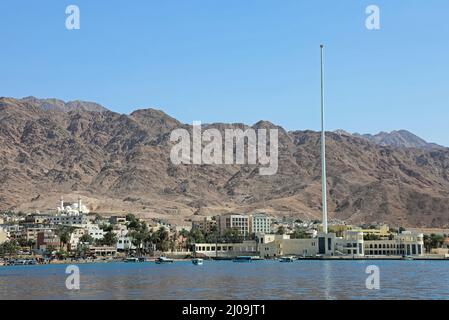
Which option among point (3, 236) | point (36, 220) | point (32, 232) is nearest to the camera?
point (3, 236)

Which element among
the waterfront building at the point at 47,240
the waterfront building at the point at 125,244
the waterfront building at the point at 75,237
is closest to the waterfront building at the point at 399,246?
the waterfront building at the point at 125,244

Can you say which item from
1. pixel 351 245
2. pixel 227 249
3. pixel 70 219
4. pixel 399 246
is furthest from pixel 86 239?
pixel 399 246

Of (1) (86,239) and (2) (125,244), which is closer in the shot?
(1) (86,239)

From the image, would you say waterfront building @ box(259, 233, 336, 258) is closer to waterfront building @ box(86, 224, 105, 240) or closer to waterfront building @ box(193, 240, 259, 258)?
waterfront building @ box(193, 240, 259, 258)

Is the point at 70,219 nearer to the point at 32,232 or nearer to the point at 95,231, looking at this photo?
the point at 95,231

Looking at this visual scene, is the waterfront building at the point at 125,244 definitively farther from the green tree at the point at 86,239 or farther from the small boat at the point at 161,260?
the small boat at the point at 161,260

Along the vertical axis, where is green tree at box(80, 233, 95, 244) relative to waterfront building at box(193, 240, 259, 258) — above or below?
above

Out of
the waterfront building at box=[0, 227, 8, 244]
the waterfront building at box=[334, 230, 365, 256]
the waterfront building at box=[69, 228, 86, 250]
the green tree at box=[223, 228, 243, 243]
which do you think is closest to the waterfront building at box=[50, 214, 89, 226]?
the waterfront building at box=[69, 228, 86, 250]

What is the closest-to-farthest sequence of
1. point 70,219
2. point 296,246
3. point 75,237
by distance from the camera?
point 296,246, point 75,237, point 70,219

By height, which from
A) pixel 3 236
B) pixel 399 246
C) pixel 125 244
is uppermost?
pixel 3 236
